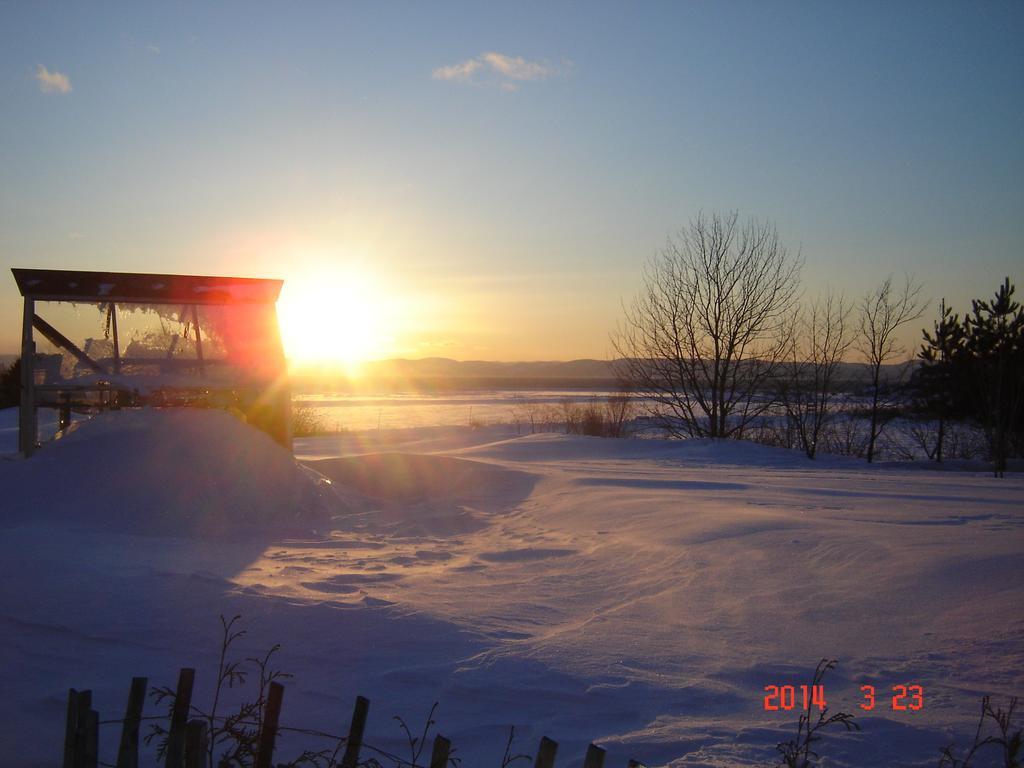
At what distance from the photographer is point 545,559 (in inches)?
245

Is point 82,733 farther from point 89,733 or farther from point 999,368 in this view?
point 999,368

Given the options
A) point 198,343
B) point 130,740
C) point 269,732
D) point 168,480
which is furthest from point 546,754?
point 198,343

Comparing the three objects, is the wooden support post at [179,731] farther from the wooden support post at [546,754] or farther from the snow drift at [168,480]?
the snow drift at [168,480]

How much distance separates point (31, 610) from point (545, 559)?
3552 mm

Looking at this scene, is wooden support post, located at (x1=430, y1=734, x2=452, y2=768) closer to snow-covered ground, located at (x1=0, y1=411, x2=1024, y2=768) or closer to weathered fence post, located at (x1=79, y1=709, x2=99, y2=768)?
snow-covered ground, located at (x1=0, y1=411, x2=1024, y2=768)

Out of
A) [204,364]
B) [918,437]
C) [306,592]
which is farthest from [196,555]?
[918,437]

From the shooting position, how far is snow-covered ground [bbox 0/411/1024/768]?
326 centimetres

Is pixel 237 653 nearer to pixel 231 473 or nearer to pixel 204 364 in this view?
pixel 231 473

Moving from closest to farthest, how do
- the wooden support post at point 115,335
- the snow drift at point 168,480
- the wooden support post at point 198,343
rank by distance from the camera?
the snow drift at point 168,480 → the wooden support post at point 115,335 → the wooden support post at point 198,343
